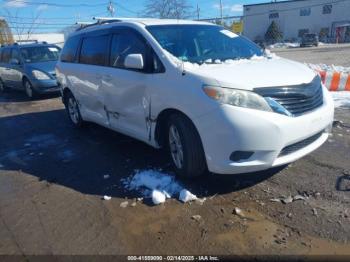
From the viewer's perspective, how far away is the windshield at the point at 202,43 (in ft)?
13.6

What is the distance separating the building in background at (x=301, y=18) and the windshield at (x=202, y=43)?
178 feet

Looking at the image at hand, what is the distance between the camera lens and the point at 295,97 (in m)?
3.46

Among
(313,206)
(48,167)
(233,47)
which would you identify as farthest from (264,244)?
(48,167)

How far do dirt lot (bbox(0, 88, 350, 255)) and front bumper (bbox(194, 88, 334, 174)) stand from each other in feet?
1.35

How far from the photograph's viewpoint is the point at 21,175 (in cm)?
477

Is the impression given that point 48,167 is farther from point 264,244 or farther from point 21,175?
point 264,244

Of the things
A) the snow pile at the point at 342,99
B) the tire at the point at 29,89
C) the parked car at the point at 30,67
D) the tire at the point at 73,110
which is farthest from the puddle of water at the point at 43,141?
the snow pile at the point at 342,99

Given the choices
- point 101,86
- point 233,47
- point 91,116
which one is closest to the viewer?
point 233,47

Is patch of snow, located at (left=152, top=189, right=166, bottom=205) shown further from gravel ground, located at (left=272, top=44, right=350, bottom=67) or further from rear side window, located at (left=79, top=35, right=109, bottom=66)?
gravel ground, located at (left=272, top=44, right=350, bottom=67)

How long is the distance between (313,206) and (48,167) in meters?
3.56

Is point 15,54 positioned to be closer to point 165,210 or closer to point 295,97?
point 165,210

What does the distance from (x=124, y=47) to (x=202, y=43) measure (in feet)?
3.55

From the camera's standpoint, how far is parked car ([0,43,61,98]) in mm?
10984

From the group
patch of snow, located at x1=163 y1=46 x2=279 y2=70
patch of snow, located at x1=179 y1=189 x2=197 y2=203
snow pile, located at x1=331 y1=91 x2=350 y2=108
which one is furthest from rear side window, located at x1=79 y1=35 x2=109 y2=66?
snow pile, located at x1=331 y1=91 x2=350 y2=108
